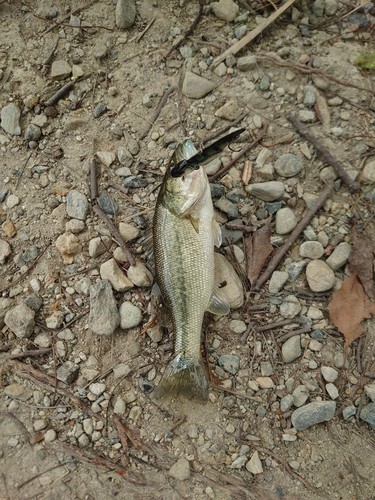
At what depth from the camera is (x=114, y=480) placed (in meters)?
3.90

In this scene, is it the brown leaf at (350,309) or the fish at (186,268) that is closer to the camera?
the fish at (186,268)

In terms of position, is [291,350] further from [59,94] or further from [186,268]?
[59,94]

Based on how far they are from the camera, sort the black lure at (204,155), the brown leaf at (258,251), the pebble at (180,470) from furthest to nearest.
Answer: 1. the brown leaf at (258,251)
2. the pebble at (180,470)
3. the black lure at (204,155)

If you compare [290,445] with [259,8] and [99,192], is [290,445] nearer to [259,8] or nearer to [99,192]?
[99,192]

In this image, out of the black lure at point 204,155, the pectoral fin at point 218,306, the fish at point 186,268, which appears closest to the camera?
the black lure at point 204,155

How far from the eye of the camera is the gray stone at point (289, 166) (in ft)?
14.4

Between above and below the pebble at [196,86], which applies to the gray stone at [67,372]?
below

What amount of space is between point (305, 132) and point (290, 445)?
2.65 metres

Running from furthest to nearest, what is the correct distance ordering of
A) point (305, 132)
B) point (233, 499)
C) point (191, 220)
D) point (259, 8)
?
point (259, 8), point (305, 132), point (191, 220), point (233, 499)

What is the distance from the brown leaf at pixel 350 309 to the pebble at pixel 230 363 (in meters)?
0.86

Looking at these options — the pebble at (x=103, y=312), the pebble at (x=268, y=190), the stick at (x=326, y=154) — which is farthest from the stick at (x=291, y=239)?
the pebble at (x=103, y=312)

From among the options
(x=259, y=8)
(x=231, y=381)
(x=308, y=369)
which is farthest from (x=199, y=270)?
(x=259, y=8)

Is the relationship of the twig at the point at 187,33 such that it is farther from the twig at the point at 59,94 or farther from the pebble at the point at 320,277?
the pebble at the point at 320,277

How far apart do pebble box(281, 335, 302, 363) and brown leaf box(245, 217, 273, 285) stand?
58 centimetres
